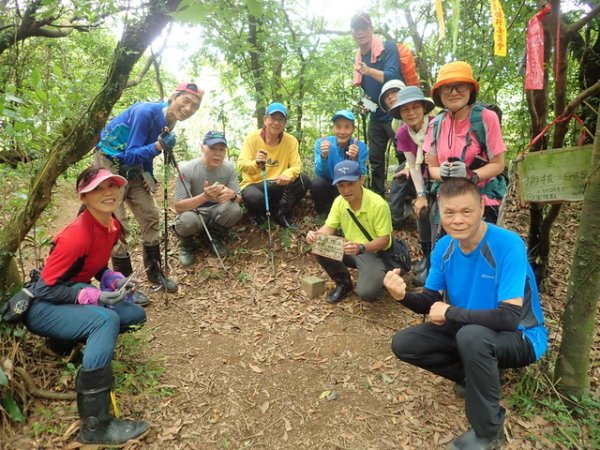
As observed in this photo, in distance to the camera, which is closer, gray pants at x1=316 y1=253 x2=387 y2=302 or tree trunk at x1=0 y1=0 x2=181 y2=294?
tree trunk at x1=0 y1=0 x2=181 y2=294

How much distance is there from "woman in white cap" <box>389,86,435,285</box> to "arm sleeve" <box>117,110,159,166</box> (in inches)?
112

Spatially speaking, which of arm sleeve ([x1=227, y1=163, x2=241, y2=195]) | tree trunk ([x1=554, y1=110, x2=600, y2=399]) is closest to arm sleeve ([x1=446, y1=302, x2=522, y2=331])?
tree trunk ([x1=554, y1=110, x2=600, y2=399])

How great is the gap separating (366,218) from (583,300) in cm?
231

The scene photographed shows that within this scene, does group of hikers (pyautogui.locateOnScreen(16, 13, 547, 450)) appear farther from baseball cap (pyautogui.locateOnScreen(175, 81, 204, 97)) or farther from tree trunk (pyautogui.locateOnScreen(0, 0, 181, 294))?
tree trunk (pyautogui.locateOnScreen(0, 0, 181, 294))

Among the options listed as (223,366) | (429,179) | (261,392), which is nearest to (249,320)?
(223,366)

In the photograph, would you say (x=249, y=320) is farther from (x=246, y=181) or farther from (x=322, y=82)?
(x=322, y=82)

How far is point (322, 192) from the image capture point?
19.4 ft

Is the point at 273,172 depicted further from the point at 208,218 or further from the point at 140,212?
the point at 140,212

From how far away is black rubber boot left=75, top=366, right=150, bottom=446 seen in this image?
264 centimetres

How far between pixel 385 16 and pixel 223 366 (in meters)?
7.30

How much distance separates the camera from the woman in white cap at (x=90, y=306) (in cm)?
266

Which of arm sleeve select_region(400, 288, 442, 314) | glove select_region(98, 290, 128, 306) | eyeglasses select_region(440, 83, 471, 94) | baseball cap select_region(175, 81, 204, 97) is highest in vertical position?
baseball cap select_region(175, 81, 204, 97)

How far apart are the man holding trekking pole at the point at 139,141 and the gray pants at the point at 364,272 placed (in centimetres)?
222

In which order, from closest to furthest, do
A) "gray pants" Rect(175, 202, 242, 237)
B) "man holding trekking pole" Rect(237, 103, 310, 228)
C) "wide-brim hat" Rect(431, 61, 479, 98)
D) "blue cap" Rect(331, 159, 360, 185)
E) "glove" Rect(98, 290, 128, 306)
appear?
"glove" Rect(98, 290, 128, 306) < "wide-brim hat" Rect(431, 61, 479, 98) < "blue cap" Rect(331, 159, 360, 185) < "gray pants" Rect(175, 202, 242, 237) < "man holding trekking pole" Rect(237, 103, 310, 228)
